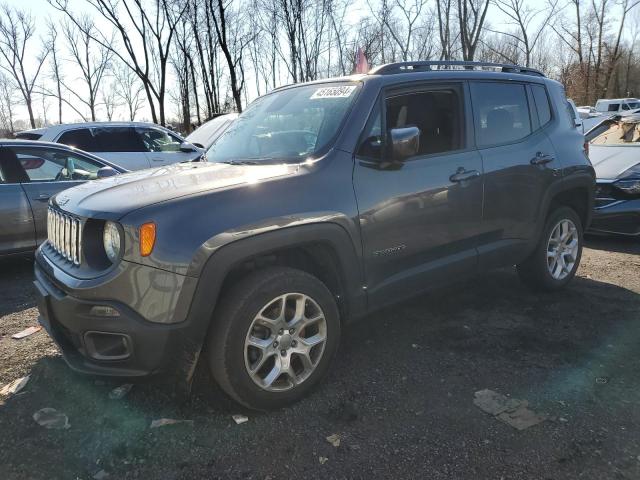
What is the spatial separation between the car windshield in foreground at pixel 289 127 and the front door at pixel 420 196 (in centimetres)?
25

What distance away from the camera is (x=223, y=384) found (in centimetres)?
260

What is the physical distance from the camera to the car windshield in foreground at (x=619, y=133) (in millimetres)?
7822

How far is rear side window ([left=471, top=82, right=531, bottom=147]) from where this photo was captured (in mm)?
3764

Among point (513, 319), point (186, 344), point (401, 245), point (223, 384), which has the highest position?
point (401, 245)

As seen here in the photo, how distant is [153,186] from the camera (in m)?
2.77

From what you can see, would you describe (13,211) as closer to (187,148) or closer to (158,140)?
(187,148)

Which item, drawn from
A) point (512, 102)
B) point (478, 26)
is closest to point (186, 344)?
point (512, 102)

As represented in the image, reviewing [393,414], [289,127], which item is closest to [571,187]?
[289,127]

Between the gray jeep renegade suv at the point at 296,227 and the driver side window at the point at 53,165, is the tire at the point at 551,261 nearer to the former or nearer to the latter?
the gray jeep renegade suv at the point at 296,227

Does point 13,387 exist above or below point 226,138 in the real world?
below

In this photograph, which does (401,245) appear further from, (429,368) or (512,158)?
(512,158)

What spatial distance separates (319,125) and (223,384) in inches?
65.7

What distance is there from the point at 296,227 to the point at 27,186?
424cm

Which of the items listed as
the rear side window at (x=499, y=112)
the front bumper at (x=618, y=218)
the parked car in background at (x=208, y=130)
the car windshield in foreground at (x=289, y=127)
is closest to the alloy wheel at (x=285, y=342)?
the car windshield in foreground at (x=289, y=127)
